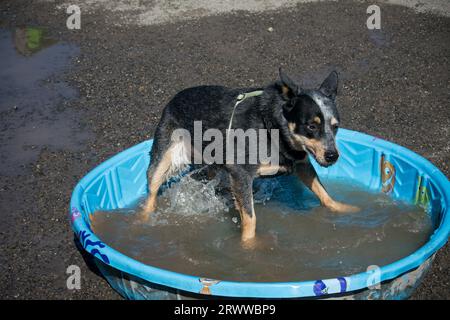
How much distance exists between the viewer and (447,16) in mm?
10914

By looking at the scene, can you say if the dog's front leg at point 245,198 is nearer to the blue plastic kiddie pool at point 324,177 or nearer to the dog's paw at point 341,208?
the blue plastic kiddie pool at point 324,177

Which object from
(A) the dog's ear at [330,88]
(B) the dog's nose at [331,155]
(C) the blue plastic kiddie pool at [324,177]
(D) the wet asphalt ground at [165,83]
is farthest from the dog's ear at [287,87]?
(D) the wet asphalt ground at [165,83]

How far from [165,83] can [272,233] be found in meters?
4.16

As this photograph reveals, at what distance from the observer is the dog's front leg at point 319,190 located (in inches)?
238

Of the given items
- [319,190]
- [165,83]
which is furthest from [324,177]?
[165,83]

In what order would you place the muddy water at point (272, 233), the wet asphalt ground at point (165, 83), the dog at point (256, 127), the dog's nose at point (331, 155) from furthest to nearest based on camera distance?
the wet asphalt ground at point (165, 83), the muddy water at point (272, 233), the dog at point (256, 127), the dog's nose at point (331, 155)

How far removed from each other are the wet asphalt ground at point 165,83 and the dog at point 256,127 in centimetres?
126

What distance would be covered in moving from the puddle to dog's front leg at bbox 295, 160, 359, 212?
327cm

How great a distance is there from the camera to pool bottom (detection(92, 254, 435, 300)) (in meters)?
4.51

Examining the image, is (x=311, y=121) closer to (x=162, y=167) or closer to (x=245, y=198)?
(x=245, y=198)

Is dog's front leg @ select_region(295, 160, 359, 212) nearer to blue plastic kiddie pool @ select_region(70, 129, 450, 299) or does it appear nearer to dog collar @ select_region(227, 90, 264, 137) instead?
blue plastic kiddie pool @ select_region(70, 129, 450, 299)
